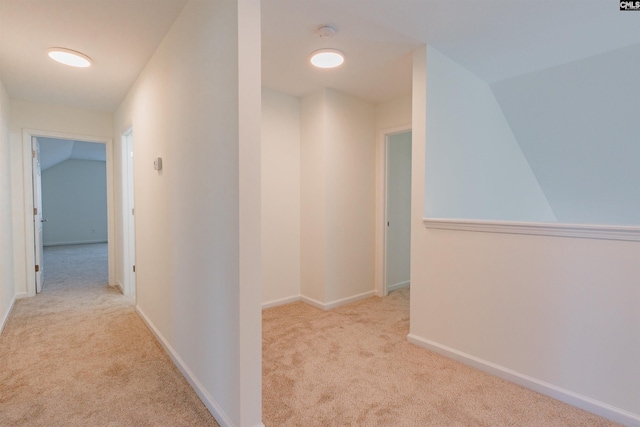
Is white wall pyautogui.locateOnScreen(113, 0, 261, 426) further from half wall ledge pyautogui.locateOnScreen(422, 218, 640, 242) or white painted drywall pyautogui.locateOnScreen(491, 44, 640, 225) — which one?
white painted drywall pyautogui.locateOnScreen(491, 44, 640, 225)

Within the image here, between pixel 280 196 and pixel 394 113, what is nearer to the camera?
pixel 280 196

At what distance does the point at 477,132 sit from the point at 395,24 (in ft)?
4.70

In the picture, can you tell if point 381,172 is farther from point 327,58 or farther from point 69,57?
point 69,57

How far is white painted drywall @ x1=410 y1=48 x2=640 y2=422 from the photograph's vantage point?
165 centimetres

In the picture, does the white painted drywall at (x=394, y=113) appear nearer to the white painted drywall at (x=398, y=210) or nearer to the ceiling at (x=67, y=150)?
the white painted drywall at (x=398, y=210)

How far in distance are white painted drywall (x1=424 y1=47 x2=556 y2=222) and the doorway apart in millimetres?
1082

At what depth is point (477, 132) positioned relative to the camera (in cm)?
304

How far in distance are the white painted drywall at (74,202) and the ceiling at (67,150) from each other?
0.31m

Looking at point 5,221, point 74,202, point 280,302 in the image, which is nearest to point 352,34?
point 280,302

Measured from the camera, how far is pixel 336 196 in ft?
11.5

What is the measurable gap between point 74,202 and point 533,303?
34.7 feet

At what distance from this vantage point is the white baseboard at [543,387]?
163cm

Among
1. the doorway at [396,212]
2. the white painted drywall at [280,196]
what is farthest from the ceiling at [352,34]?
the doorway at [396,212]

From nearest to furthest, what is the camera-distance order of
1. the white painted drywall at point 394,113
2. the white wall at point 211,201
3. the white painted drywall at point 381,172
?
the white wall at point 211,201 → the white painted drywall at point 394,113 → the white painted drywall at point 381,172
